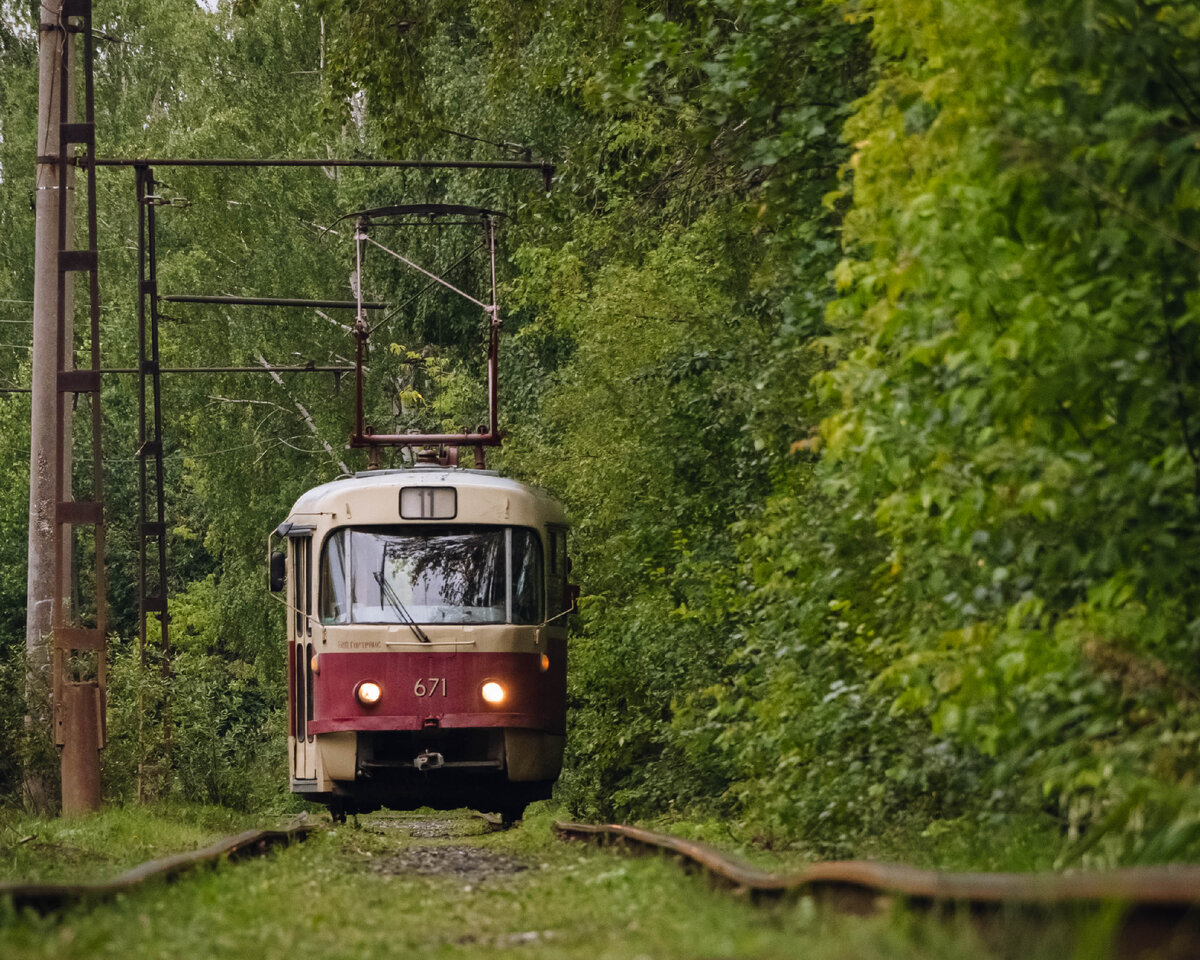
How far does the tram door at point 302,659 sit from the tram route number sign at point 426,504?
0.87 meters

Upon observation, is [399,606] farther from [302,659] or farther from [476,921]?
[476,921]

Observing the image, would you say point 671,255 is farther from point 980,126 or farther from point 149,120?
point 149,120

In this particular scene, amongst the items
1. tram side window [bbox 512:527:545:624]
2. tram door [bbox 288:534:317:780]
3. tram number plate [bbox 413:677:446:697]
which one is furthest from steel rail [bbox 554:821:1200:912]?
tram door [bbox 288:534:317:780]

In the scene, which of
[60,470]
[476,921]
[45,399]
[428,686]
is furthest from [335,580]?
[476,921]

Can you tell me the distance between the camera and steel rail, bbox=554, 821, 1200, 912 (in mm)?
4672

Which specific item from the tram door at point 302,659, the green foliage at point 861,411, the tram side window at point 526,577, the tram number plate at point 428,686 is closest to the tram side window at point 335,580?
the tram door at point 302,659

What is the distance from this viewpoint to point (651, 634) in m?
19.8

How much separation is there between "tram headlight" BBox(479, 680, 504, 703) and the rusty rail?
3135mm

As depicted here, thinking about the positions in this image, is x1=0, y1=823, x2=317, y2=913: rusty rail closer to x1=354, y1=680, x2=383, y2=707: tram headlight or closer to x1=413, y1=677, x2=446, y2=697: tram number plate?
x1=354, y1=680, x2=383, y2=707: tram headlight

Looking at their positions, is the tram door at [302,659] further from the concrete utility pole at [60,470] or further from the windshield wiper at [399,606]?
the concrete utility pole at [60,470]

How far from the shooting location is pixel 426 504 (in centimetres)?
1571

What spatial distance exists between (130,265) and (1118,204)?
1633 inches

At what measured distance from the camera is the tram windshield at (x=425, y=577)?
1548 cm

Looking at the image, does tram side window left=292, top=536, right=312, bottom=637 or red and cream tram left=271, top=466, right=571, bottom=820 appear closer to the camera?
red and cream tram left=271, top=466, right=571, bottom=820
